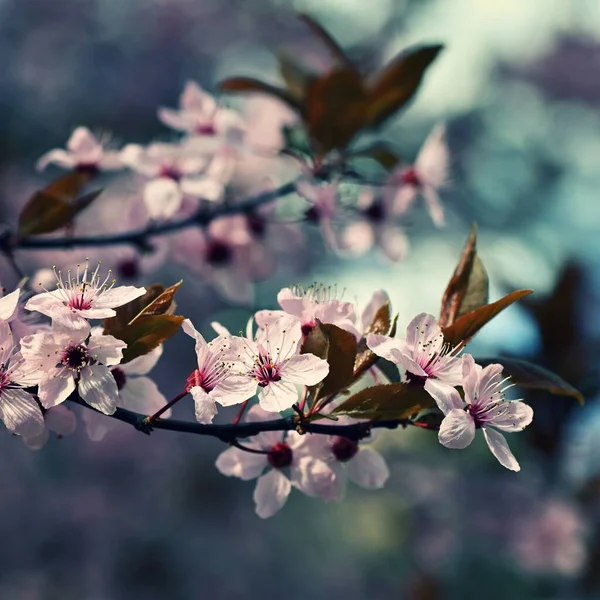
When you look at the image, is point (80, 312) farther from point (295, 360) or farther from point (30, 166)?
point (30, 166)

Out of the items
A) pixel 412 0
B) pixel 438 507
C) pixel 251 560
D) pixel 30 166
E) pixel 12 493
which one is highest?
pixel 412 0

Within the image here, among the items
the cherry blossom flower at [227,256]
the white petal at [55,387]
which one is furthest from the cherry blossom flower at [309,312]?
the cherry blossom flower at [227,256]

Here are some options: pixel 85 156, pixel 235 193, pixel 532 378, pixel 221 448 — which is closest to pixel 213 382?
pixel 532 378

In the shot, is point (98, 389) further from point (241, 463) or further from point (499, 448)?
point (499, 448)

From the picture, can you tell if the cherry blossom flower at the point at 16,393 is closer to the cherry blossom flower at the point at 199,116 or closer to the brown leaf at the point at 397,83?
the cherry blossom flower at the point at 199,116

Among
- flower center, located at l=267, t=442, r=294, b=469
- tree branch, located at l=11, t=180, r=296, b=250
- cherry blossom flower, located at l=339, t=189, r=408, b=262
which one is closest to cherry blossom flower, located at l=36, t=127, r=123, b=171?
tree branch, located at l=11, t=180, r=296, b=250

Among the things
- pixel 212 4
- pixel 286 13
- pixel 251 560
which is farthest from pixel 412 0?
pixel 251 560
